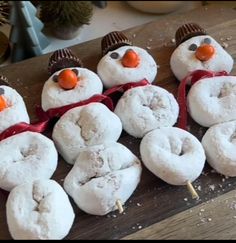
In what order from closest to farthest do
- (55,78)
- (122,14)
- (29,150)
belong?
(29,150) → (55,78) → (122,14)

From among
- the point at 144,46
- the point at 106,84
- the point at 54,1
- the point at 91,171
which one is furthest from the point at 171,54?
the point at 91,171

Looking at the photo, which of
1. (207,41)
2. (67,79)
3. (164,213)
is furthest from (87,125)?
(207,41)

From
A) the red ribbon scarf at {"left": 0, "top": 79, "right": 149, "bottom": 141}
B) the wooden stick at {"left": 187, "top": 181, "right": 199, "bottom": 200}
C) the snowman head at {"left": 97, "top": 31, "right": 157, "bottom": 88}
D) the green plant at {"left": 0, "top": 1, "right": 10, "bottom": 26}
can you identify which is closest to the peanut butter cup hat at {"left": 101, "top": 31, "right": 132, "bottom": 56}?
the snowman head at {"left": 97, "top": 31, "right": 157, "bottom": 88}

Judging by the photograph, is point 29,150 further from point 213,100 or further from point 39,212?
point 213,100

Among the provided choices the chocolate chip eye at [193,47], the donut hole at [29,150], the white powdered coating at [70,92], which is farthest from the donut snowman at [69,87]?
the chocolate chip eye at [193,47]

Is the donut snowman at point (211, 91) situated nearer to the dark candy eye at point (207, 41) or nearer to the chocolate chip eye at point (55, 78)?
the dark candy eye at point (207, 41)
